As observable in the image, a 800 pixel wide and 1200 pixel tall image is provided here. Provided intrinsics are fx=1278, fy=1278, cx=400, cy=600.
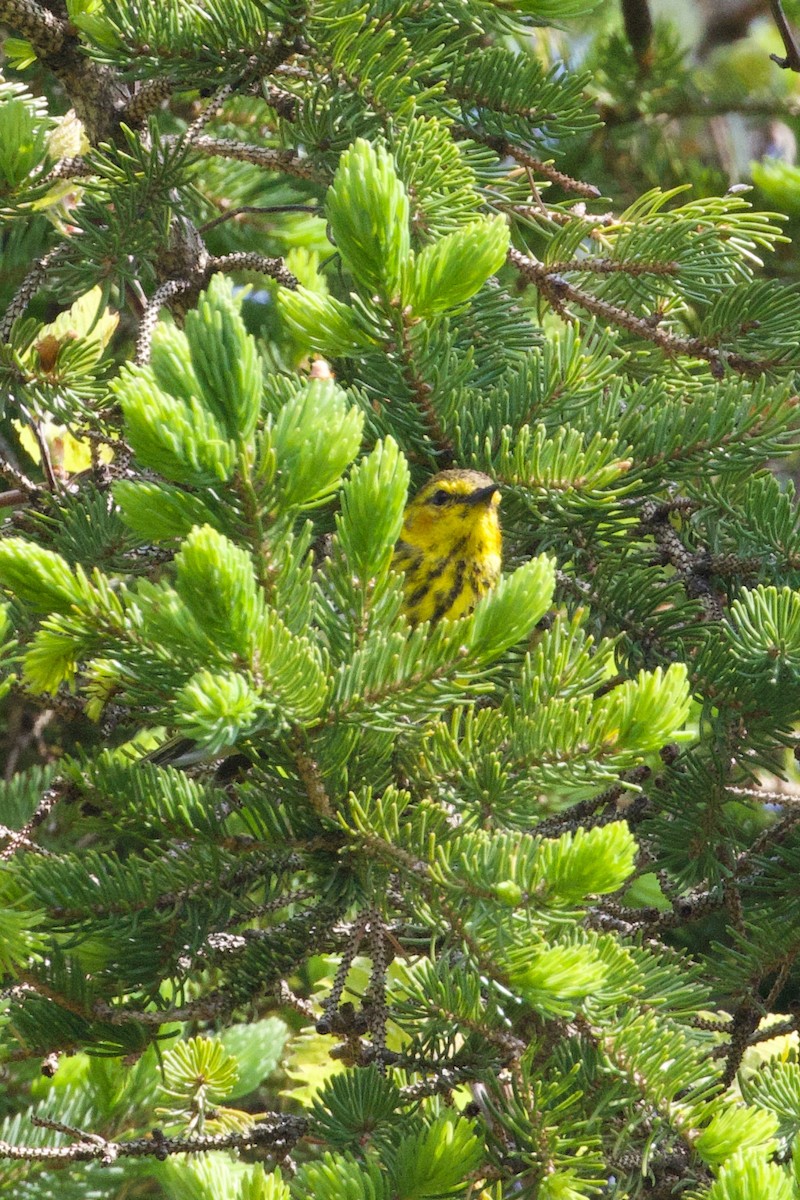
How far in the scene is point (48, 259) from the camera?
250 centimetres

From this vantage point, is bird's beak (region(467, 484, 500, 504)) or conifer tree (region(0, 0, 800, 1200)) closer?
conifer tree (region(0, 0, 800, 1200))

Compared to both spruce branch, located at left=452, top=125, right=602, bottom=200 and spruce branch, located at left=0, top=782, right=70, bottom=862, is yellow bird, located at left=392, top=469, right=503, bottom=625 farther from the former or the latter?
spruce branch, located at left=0, top=782, right=70, bottom=862

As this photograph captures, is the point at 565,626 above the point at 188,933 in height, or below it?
above

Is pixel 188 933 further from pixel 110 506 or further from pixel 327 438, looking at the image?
pixel 110 506

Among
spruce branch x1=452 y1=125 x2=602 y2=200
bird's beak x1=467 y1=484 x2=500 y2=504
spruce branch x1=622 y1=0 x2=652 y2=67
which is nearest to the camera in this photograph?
bird's beak x1=467 y1=484 x2=500 y2=504

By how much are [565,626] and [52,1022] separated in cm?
85

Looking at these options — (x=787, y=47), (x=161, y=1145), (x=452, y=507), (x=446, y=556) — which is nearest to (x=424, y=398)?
(x=452, y=507)

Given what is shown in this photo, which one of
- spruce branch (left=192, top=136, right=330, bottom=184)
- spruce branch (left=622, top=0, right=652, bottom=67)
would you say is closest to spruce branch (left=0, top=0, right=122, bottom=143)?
spruce branch (left=192, top=136, right=330, bottom=184)

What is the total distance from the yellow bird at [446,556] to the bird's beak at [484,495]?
0.11 m

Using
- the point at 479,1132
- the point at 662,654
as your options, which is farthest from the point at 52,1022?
the point at 662,654

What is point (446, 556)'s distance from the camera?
2654 millimetres

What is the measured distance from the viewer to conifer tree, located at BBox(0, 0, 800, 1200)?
49.1 inches

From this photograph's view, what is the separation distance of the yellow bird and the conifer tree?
277 mm

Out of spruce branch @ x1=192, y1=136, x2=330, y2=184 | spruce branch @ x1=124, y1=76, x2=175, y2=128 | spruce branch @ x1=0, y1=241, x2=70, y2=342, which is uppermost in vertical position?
spruce branch @ x1=124, y1=76, x2=175, y2=128
